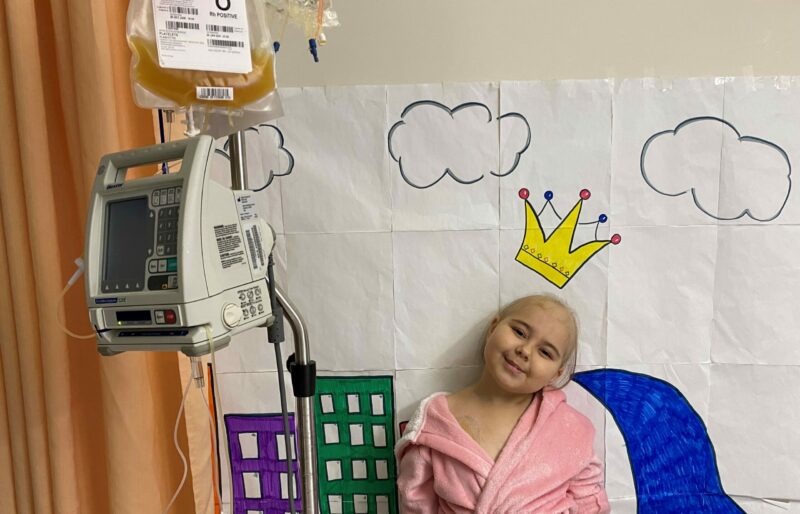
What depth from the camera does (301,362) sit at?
0.75 metres

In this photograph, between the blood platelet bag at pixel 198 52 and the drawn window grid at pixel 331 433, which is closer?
the blood platelet bag at pixel 198 52

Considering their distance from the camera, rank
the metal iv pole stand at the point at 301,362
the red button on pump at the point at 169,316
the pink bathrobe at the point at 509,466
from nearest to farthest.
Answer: the red button on pump at the point at 169,316, the metal iv pole stand at the point at 301,362, the pink bathrobe at the point at 509,466

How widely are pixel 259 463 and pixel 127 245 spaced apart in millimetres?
579

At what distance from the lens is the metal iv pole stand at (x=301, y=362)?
740 mm

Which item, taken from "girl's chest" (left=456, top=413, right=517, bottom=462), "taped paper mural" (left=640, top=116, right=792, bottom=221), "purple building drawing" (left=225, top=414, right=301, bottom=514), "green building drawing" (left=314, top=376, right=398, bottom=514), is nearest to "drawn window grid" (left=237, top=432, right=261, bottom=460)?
"purple building drawing" (left=225, top=414, right=301, bottom=514)

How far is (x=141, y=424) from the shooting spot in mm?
851

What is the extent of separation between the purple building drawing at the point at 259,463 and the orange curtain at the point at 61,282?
161 mm

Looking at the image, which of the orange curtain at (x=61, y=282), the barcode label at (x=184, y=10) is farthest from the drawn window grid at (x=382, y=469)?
the barcode label at (x=184, y=10)

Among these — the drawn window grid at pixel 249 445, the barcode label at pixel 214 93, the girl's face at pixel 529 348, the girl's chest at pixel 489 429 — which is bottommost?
the drawn window grid at pixel 249 445

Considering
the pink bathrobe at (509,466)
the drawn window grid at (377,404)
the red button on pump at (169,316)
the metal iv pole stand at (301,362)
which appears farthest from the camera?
the drawn window grid at (377,404)

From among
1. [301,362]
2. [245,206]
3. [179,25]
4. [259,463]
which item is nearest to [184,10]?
[179,25]

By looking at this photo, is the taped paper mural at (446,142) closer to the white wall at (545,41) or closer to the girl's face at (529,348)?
the white wall at (545,41)

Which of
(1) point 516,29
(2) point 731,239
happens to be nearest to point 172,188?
(1) point 516,29

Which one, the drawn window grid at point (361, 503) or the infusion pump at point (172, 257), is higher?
the infusion pump at point (172, 257)
